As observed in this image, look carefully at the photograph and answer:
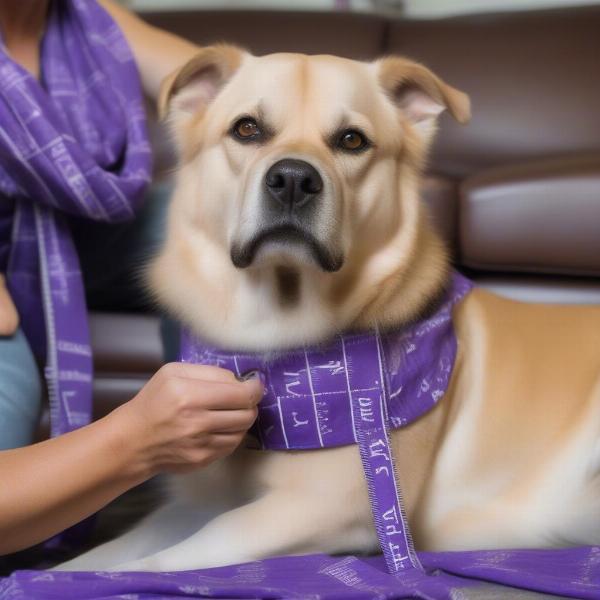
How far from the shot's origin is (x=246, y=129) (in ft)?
3.81

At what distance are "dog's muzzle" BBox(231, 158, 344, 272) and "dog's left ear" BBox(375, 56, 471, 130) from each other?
0.98 ft

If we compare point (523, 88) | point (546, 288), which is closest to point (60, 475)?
point (546, 288)

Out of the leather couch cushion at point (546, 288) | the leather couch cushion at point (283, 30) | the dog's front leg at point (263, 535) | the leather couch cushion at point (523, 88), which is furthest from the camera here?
the leather couch cushion at point (283, 30)

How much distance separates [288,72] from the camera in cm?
116

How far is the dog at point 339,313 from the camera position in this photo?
1063 mm

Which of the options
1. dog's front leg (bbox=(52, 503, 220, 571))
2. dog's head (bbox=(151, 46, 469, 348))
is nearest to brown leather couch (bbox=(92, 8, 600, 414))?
dog's head (bbox=(151, 46, 469, 348))

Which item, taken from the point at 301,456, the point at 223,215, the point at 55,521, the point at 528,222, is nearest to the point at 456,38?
the point at 528,222

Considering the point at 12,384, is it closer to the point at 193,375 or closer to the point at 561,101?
the point at 193,375

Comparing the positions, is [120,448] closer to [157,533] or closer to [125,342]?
[157,533]

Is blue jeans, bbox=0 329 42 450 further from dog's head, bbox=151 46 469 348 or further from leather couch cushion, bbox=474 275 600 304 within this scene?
leather couch cushion, bbox=474 275 600 304

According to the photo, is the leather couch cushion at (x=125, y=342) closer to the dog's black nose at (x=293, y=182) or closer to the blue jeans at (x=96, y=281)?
the blue jeans at (x=96, y=281)

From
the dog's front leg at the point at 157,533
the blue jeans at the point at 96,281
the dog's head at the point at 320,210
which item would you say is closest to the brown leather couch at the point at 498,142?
the blue jeans at the point at 96,281

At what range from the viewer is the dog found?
3.49ft

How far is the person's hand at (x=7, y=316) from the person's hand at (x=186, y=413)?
391 millimetres
